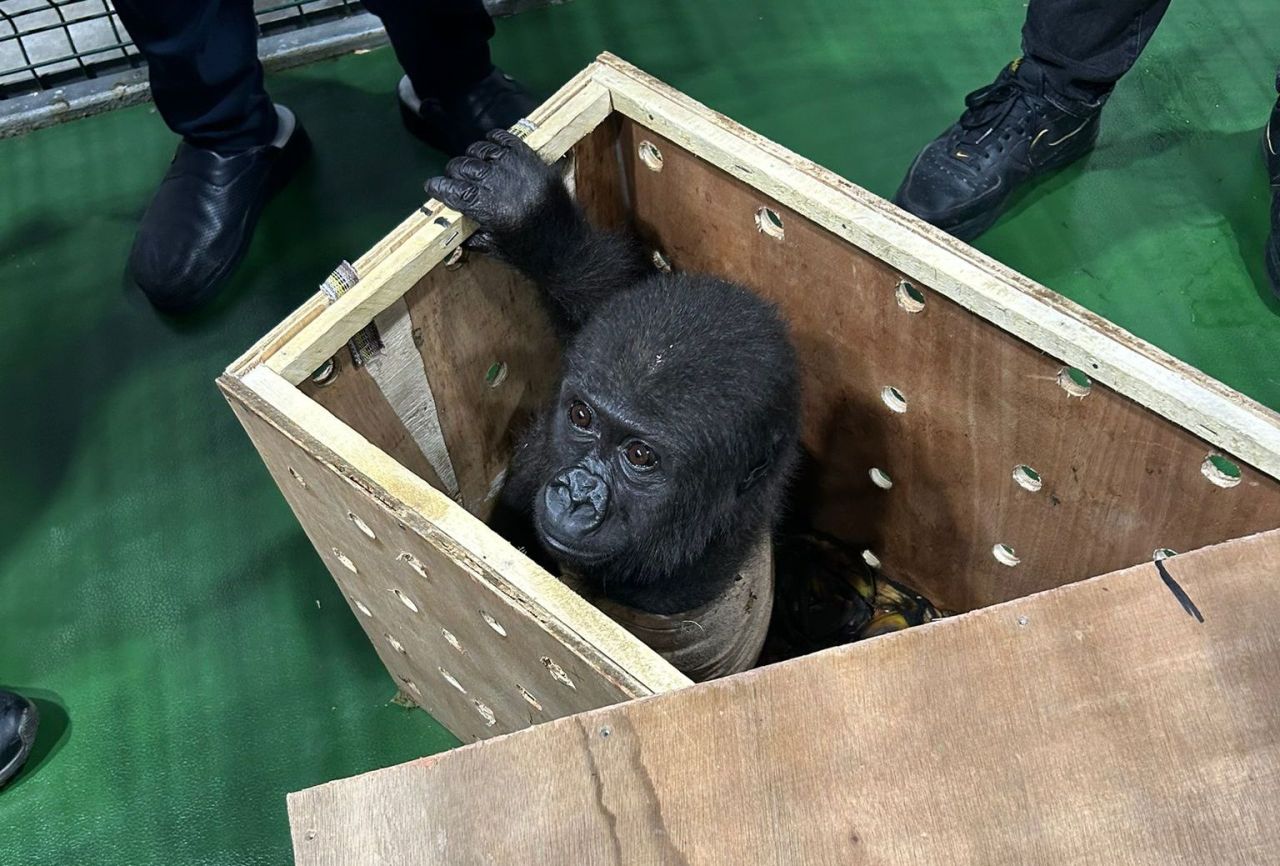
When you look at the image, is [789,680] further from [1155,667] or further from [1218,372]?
[1218,372]

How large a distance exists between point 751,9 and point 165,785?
2696mm

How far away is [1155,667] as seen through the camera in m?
0.95

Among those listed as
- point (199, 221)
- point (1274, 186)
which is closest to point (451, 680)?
point (199, 221)

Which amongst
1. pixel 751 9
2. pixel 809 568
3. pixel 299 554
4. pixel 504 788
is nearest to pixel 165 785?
pixel 299 554

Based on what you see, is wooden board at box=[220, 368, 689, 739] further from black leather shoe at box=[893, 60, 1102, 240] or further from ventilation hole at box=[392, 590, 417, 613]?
black leather shoe at box=[893, 60, 1102, 240]

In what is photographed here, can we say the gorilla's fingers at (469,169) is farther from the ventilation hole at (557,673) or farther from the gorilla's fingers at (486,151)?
the ventilation hole at (557,673)

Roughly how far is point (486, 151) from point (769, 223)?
0.47 metres

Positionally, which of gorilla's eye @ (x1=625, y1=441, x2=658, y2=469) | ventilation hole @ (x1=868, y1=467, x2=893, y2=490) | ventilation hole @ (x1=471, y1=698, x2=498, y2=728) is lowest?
ventilation hole @ (x1=471, y1=698, x2=498, y2=728)

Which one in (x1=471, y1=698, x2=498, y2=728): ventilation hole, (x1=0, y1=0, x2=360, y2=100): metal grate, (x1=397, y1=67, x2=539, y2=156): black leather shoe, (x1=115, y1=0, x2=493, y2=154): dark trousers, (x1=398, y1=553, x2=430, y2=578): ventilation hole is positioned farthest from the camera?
(x1=0, y1=0, x2=360, y2=100): metal grate

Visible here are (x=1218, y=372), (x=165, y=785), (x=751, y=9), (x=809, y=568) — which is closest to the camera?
(x=165, y=785)

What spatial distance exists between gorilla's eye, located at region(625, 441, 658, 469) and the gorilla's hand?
405 millimetres

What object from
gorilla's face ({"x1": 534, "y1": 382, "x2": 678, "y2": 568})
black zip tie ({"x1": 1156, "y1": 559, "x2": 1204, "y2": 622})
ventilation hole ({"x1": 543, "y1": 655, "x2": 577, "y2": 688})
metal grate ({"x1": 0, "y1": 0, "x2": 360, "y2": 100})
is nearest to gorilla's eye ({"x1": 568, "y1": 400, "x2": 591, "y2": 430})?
gorilla's face ({"x1": 534, "y1": 382, "x2": 678, "y2": 568})

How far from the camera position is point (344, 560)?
1804 millimetres

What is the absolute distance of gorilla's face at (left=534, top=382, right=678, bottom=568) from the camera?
5.64 ft
